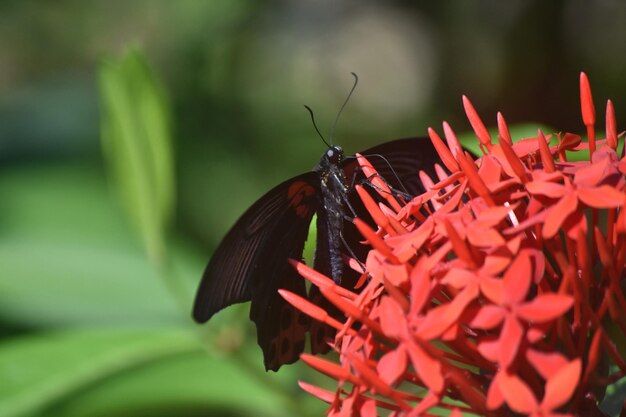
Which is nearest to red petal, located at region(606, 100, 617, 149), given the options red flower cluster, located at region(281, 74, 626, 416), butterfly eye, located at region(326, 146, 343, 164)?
red flower cluster, located at region(281, 74, 626, 416)

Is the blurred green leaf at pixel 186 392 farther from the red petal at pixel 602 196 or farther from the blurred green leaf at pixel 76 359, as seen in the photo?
the red petal at pixel 602 196

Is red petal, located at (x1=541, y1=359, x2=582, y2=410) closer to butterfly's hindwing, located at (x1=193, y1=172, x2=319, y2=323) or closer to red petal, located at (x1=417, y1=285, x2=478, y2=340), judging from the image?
red petal, located at (x1=417, y1=285, x2=478, y2=340)

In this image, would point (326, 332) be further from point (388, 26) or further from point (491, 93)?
point (388, 26)

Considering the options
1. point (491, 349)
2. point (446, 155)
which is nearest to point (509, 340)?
point (491, 349)

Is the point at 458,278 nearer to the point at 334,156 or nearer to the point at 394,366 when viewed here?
the point at 394,366

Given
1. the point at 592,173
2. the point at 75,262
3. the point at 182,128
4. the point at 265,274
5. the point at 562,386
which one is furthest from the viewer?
the point at 182,128

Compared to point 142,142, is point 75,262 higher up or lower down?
lower down

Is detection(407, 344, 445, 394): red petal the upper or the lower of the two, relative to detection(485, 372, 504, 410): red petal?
upper
